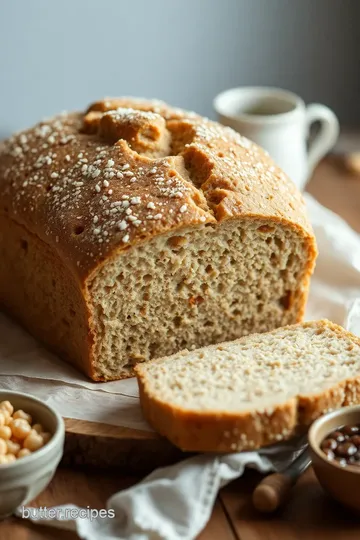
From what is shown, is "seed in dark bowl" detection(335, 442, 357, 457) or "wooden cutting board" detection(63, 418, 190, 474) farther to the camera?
"wooden cutting board" detection(63, 418, 190, 474)

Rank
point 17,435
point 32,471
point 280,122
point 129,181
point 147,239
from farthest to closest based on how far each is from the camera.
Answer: point 280,122 → point 129,181 → point 147,239 → point 17,435 → point 32,471

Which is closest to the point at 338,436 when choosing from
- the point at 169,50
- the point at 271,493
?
the point at 271,493

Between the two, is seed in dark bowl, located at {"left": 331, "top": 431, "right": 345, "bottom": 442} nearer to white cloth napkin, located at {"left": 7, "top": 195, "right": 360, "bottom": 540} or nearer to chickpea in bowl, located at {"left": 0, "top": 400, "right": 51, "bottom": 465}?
white cloth napkin, located at {"left": 7, "top": 195, "right": 360, "bottom": 540}

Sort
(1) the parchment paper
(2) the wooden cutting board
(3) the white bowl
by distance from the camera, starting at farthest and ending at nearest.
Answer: (1) the parchment paper → (2) the wooden cutting board → (3) the white bowl

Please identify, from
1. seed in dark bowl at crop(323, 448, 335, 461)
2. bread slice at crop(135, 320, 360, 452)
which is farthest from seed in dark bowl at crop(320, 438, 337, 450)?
bread slice at crop(135, 320, 360, 452)

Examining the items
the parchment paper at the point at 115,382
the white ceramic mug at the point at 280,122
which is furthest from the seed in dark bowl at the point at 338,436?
the white ceramic mug at the point at 280,122

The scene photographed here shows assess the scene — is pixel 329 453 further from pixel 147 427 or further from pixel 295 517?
pixel 147 427
